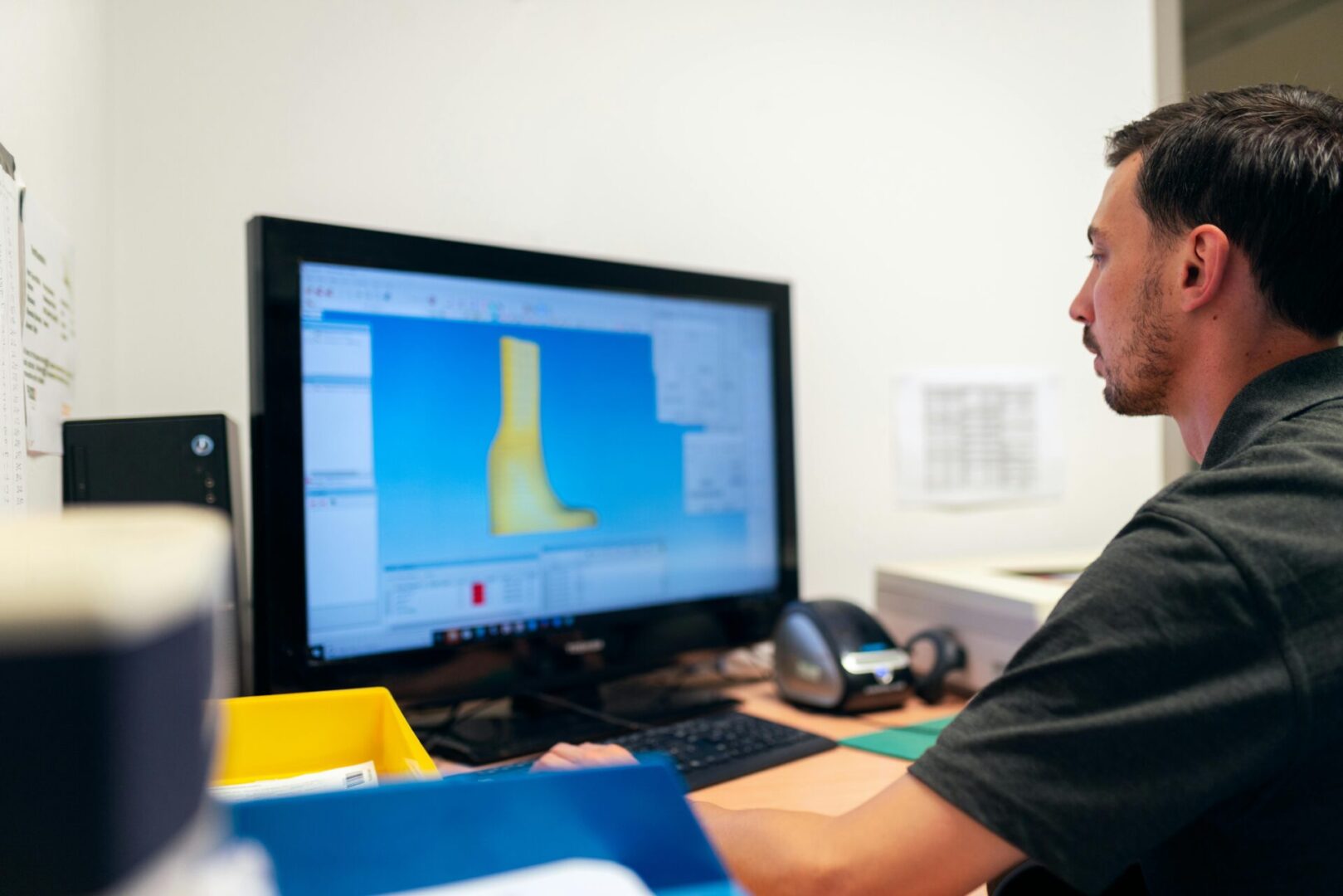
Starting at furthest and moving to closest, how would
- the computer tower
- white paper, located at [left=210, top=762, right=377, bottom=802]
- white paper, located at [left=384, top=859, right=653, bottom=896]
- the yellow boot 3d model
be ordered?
the yellow boot 3d model → the computer tower → white paper, located at [left=210, top=762, right=377, bottom=802] → white paper, located at [left=384, top=859, right=653, bottom=896]

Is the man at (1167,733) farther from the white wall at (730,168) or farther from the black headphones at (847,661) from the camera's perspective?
the white wall at (730,168)

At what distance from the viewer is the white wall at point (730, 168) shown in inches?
43.3

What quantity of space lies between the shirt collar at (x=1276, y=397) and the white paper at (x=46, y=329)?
957 millimetres

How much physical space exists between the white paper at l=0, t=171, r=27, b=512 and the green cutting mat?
2.64 feet

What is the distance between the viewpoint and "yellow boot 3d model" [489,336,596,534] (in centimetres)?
101

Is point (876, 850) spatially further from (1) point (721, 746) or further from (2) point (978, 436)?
(2) point (978, 436)

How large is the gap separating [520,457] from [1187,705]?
682 mm

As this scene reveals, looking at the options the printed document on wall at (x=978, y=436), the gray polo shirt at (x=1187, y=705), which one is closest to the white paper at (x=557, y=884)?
the gray polo shirt at (x=1187, y=705)

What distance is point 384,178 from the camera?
120 cm

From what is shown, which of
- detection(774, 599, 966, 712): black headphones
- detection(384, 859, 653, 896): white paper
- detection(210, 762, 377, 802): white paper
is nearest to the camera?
detection(384, 859, 653, 896): white paper

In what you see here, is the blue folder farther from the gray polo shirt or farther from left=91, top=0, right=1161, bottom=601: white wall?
left=91, top=0, right=1161, bottom=601: white wall

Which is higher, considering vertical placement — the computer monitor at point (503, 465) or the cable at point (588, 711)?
the computer monitor at point (503, 465)

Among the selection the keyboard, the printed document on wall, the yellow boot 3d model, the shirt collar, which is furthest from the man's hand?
the printed document on wall

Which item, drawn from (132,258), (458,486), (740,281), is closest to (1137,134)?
(740,281)
